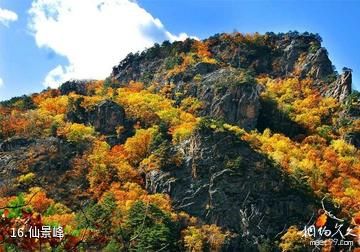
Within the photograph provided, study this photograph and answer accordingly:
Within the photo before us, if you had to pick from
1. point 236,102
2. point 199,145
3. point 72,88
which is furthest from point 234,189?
point 72,88

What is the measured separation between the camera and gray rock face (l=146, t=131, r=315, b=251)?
77.5 m

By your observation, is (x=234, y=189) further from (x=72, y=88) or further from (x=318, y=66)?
(x=318, y=66)

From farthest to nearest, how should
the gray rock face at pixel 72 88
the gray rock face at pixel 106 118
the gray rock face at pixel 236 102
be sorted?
the gray rock face at pixel 72 88, the gray rock face at pixel 236 102, the gray rock face at pixel 106 118

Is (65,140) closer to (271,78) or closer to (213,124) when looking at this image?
(213,124)

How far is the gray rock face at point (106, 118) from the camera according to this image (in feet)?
345

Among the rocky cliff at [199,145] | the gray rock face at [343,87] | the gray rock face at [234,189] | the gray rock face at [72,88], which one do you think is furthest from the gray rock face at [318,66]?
the gray rock face at [234,189]

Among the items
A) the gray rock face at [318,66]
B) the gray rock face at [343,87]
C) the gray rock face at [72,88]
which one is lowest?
the gray rock face at [343,87]

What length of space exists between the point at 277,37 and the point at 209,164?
6832 cm

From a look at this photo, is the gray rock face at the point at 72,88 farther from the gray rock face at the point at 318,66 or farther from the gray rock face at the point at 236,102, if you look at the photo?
the gray rock face at the point at 318,66

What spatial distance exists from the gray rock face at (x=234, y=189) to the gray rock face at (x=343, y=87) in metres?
39.9

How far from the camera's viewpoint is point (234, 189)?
81.0m

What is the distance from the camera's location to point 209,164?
84.7 meters

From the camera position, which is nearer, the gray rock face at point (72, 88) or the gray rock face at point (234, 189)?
the gray rock face at point (234, 189)

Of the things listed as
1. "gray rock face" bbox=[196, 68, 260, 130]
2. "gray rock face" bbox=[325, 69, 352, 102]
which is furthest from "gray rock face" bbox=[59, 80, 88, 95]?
"gray rock face" bbox=[325, 69, 352, 102]
